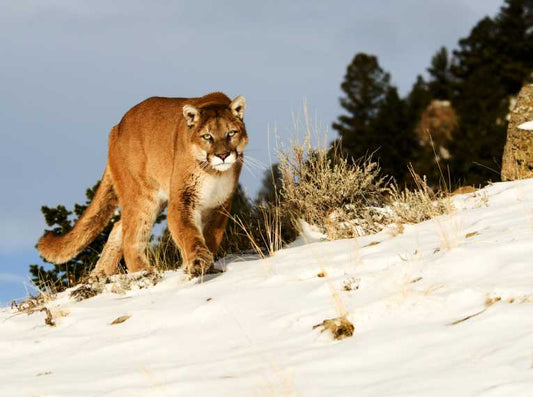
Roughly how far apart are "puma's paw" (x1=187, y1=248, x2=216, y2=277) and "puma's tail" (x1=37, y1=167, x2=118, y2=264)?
268 cm

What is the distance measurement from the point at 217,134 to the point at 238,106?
19.2 inches

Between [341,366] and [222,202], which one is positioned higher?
[222,202]

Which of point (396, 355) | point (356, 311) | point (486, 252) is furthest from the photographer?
point (486, 252)

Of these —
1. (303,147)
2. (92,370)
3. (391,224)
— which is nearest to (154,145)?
(303,147)

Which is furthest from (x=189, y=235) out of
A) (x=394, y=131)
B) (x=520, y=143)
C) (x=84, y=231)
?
(x=394, y=131)

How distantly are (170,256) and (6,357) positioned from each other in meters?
3.65

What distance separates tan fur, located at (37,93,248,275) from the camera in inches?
271

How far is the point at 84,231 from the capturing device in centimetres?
855

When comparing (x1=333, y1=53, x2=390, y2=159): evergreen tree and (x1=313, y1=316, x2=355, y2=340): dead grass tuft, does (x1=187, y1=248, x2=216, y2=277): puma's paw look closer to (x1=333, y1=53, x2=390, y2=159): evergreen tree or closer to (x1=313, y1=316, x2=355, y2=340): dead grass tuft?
(x1=313, y1=316, x2=355, y2=340): dead grass tuft

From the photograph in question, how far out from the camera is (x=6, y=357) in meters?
5.03

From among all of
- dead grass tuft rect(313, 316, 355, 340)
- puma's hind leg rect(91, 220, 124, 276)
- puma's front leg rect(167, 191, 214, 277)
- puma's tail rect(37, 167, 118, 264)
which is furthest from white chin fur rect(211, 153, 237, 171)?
dead grass tuft rect(313, 316, 355, 340)

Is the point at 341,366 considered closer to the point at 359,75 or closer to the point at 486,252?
the point at 486,252

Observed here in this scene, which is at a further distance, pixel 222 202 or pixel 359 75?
pixel 359 75

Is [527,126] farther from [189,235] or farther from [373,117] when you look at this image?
[373,117]
